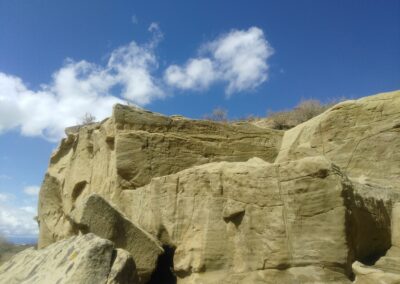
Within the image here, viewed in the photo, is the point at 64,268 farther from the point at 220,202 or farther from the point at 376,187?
the point at 376,187

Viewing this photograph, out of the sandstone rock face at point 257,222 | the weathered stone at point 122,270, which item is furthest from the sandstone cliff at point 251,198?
the weathered stone at point 122,270

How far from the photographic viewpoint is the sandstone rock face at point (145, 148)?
351 inches

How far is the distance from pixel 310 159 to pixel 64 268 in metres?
3.63

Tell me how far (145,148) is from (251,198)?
318cm

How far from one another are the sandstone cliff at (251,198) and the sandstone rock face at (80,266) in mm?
721

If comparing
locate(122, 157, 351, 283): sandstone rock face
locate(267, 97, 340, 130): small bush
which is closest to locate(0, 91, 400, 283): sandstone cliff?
locate(122, 157, 351, 283): sandstone rock face

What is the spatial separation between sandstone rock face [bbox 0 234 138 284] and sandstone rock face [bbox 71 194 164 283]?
1.49ft

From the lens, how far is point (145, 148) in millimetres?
9023

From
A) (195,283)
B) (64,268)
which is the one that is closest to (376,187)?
(195,283)

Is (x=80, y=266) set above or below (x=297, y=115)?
below

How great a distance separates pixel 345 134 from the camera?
8.96m

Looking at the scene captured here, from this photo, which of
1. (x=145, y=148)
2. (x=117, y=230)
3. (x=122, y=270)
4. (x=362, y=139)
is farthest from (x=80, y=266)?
(x=362, y=139)

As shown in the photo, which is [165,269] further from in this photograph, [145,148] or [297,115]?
[297,115]

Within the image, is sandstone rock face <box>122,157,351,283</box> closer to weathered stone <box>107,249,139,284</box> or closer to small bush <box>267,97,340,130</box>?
weathered stone <box>107,249,139,284</box>
